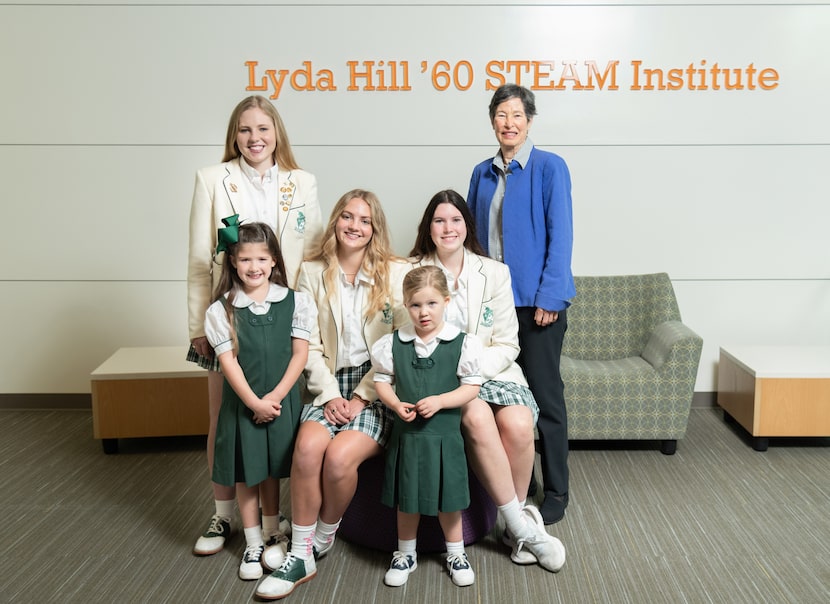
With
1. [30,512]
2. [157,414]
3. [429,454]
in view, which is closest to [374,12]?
[157,414]

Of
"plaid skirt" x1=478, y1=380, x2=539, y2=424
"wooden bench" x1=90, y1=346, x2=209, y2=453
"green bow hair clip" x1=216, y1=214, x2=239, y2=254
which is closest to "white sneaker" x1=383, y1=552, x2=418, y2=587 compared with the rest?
"plaid skirt" x1=478, y1=380, x2=539, y2=424

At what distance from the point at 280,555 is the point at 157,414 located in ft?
4.81

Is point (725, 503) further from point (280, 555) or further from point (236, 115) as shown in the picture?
point (236, 115)

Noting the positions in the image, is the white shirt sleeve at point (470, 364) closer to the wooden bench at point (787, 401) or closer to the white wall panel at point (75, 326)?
the wooden bench at point (787, 401)

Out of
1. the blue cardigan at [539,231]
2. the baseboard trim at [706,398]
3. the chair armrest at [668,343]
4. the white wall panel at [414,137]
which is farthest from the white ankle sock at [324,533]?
the baseboard trim at [706,398]

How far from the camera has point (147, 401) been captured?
3.82m

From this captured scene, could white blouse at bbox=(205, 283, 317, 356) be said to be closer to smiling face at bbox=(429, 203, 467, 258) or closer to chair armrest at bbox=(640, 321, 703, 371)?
smiling face at bbox=(429, 203, 467, 258)

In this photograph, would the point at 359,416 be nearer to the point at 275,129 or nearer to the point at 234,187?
the point at 234,187

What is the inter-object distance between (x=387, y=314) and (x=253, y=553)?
94 cm

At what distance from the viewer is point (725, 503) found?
318 centimetres

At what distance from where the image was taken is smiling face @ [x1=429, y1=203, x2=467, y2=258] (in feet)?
9.12

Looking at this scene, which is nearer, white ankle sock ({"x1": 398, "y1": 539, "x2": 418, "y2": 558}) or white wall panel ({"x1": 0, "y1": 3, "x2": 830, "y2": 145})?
white ankle sock ({"x1": 398, "y1": 539, "x2": 418, "y2": 558})

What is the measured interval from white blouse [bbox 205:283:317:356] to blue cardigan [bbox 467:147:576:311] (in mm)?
833

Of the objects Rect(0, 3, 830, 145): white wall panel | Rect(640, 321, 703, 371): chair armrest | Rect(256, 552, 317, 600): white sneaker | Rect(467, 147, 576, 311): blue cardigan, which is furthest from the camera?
Rect(0, 3, 830, 145): white wall panel
